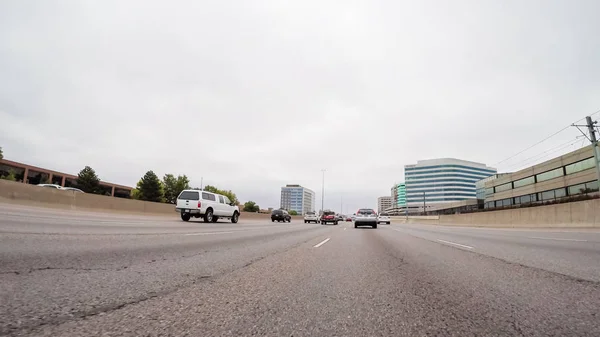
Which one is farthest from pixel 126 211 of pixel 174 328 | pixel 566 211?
pixel 566 211

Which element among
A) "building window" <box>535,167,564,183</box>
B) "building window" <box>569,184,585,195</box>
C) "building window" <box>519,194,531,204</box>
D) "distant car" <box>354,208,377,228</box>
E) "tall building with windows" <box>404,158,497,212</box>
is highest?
"tall building with windows" <box>404,158,497,212</box>

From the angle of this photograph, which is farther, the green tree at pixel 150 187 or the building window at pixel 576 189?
A: the green tree at pixel 150 187

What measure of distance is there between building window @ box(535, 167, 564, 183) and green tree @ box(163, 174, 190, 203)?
10002 centimetres

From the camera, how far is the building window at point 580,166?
55534 millimetres

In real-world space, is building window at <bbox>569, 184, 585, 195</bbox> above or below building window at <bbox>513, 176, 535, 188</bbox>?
below

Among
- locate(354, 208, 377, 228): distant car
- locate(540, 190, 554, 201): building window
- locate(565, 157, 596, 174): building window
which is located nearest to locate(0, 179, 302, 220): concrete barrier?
locate(354, 208, 377, 228): distant car

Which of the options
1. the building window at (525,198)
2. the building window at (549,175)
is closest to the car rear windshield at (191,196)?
the building window at (549,175)

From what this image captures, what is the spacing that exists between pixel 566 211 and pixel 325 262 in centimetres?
2274

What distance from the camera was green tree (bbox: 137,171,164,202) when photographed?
9094 cm

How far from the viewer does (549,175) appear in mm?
67438

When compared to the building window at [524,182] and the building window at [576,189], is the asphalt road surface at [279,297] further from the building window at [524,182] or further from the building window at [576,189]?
the building window at [524,182]

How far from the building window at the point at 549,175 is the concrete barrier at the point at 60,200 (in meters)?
75.9

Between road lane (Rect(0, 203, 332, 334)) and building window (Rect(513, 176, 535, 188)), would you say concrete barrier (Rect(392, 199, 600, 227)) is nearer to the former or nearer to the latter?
road lane (Rect(0, 203, 332, 334))

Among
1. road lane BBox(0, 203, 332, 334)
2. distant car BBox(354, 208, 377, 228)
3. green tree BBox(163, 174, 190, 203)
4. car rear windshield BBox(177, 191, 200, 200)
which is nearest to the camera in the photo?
road lane BBox(0, 203, 332, 334)
